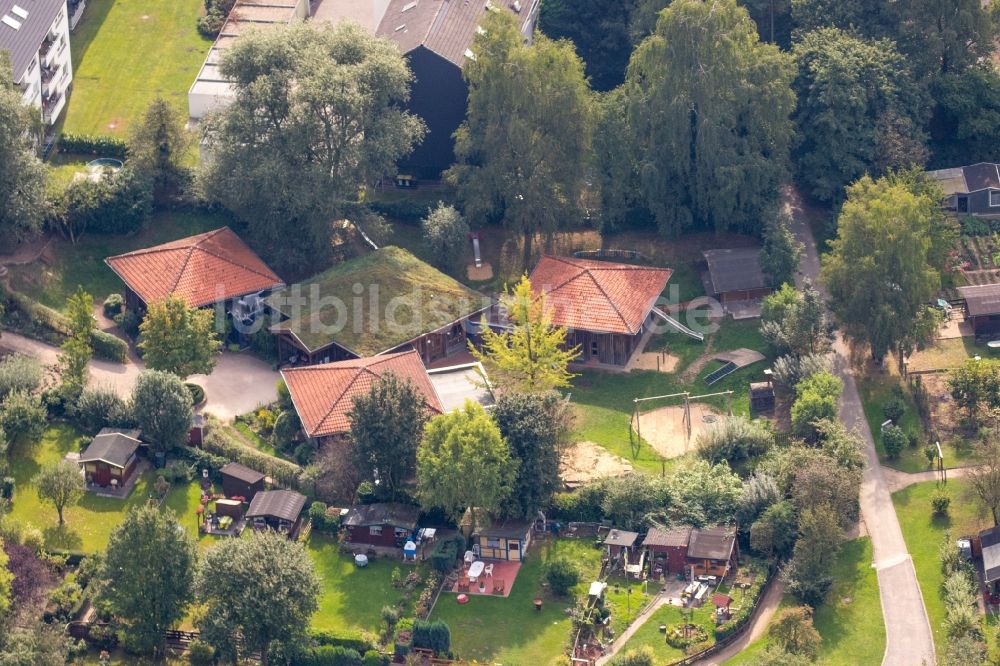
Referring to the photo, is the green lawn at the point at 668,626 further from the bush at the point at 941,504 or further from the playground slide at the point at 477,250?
the playground slide at the point at 477,250

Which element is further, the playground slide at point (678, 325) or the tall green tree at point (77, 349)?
the playground slide at point (678, 325)

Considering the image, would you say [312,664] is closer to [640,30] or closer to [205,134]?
[205,134]

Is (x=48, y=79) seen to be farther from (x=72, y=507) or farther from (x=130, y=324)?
(x=72, y=507)

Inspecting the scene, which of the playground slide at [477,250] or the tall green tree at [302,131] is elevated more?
the tall green tree at [302,131]

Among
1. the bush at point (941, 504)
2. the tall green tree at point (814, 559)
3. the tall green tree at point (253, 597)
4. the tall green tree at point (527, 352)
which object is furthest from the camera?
the tall green tree at point (527, 352)

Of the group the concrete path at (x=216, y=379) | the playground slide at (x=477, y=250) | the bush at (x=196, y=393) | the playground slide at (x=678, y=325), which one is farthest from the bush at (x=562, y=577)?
the playground slide at (x=477, y=250)

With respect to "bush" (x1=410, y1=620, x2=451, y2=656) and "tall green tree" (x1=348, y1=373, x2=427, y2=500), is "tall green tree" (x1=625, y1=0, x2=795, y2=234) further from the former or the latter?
"bush" (x1=410, y1=620, x2=451, y2=656)

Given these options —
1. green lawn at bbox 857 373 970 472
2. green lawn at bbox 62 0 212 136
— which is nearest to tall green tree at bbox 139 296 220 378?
green lawn at bbox 62 0 212 136

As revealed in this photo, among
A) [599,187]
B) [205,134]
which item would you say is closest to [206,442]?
[205,134]
